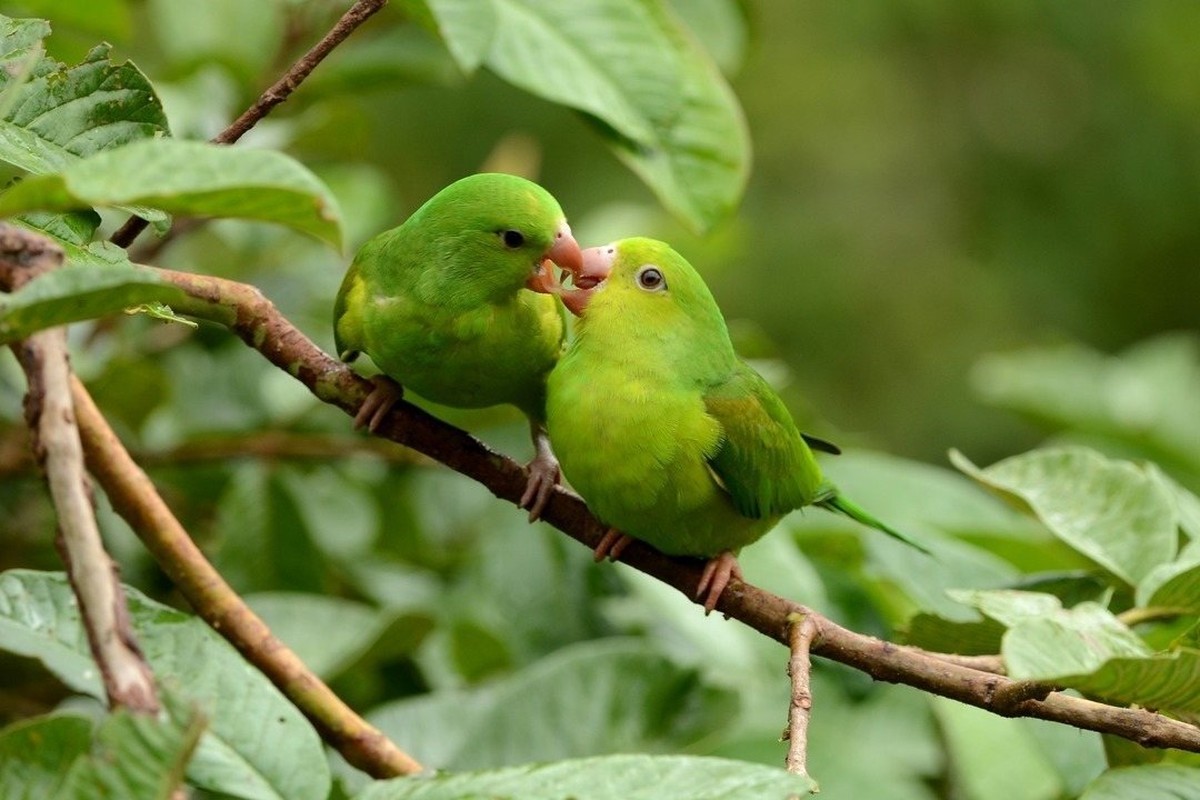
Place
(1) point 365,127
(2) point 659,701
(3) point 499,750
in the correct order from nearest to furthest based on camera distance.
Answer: (3) point 499,750 < (2) point 659,701 < (1) point 365,127

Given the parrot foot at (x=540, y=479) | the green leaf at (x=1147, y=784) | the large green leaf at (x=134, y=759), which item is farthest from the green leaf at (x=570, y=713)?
the large green leaf at (x=134, y=759)

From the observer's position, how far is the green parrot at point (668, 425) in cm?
187

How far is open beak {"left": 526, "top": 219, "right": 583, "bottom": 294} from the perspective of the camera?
2043mm

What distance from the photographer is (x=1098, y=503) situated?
2025 mm

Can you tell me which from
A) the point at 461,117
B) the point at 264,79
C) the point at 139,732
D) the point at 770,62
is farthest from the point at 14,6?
the point at 770,62

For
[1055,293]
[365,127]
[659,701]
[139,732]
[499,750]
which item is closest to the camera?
[139,732]

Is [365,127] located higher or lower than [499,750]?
higher

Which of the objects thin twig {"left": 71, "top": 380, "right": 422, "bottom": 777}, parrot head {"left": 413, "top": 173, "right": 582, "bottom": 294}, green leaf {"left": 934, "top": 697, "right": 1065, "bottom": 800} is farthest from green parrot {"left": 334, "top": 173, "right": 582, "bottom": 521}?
green leaf {"left": 934, "top": 697, "right": 1065, "bottom": 800}

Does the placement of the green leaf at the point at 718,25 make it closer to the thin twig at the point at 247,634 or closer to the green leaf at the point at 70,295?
the thin twig at the point at 247,634

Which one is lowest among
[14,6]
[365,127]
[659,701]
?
[659,701]

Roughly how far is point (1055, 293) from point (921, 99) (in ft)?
6.11

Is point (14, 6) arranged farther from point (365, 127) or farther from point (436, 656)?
point (436, 656)

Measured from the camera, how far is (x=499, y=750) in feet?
7.00

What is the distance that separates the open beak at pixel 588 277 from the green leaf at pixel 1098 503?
1.90 ft
